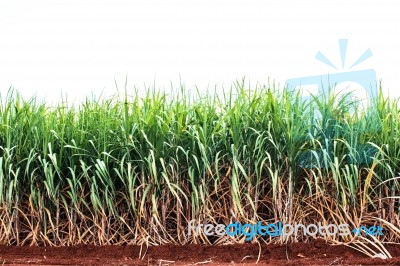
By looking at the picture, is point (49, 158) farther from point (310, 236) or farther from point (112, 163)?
point (310, 236)

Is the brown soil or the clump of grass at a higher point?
the clump of grass

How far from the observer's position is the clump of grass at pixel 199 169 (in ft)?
14.2

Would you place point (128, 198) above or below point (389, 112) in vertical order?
below

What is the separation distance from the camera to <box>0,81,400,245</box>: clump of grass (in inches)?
170

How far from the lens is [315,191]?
14.6 feet

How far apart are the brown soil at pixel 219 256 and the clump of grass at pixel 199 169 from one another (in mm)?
114

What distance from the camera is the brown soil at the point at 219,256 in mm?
4137

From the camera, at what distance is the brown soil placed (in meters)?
4.14

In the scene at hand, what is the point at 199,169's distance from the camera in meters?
4.33

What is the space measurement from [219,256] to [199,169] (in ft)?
2.28

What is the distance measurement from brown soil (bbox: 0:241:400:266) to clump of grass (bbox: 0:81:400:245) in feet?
0.37

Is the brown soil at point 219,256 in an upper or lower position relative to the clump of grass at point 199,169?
lower

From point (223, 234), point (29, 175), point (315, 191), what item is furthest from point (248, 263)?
point (29, 175)

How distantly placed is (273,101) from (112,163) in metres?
1.47
